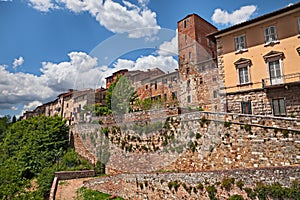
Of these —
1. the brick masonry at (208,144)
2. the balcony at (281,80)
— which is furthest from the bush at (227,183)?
the balcony at (281,80)

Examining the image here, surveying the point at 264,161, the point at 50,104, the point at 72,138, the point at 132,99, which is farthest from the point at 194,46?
the point at 50,104

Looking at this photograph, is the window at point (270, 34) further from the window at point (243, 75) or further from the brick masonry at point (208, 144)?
the brick masonry at point (208, 144)

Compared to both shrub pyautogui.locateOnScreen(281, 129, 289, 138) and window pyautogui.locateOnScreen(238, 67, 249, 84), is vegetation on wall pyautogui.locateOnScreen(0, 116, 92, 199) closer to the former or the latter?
window pyautogui.locateOnScreen(238, 67, 249, 84)

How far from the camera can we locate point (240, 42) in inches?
621

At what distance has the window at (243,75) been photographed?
1530 cm

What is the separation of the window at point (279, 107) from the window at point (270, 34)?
389 centimetres

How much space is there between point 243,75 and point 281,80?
240 centimetres

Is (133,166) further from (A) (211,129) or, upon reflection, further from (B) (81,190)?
(A) (211,129)

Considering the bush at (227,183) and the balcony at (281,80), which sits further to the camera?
the balcony at (281,80)

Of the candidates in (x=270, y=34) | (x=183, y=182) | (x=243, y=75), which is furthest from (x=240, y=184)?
(x=270, y=34)

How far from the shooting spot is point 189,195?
10.4 m

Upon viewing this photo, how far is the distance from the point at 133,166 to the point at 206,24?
84.0ft

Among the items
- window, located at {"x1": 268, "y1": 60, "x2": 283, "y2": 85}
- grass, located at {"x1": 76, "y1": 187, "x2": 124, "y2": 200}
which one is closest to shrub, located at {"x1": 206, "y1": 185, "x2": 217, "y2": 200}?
grass, located at {"x1": 76, "y1": 187, "x2": 124, "y2": 200}

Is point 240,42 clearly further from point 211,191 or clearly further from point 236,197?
point 236,197
